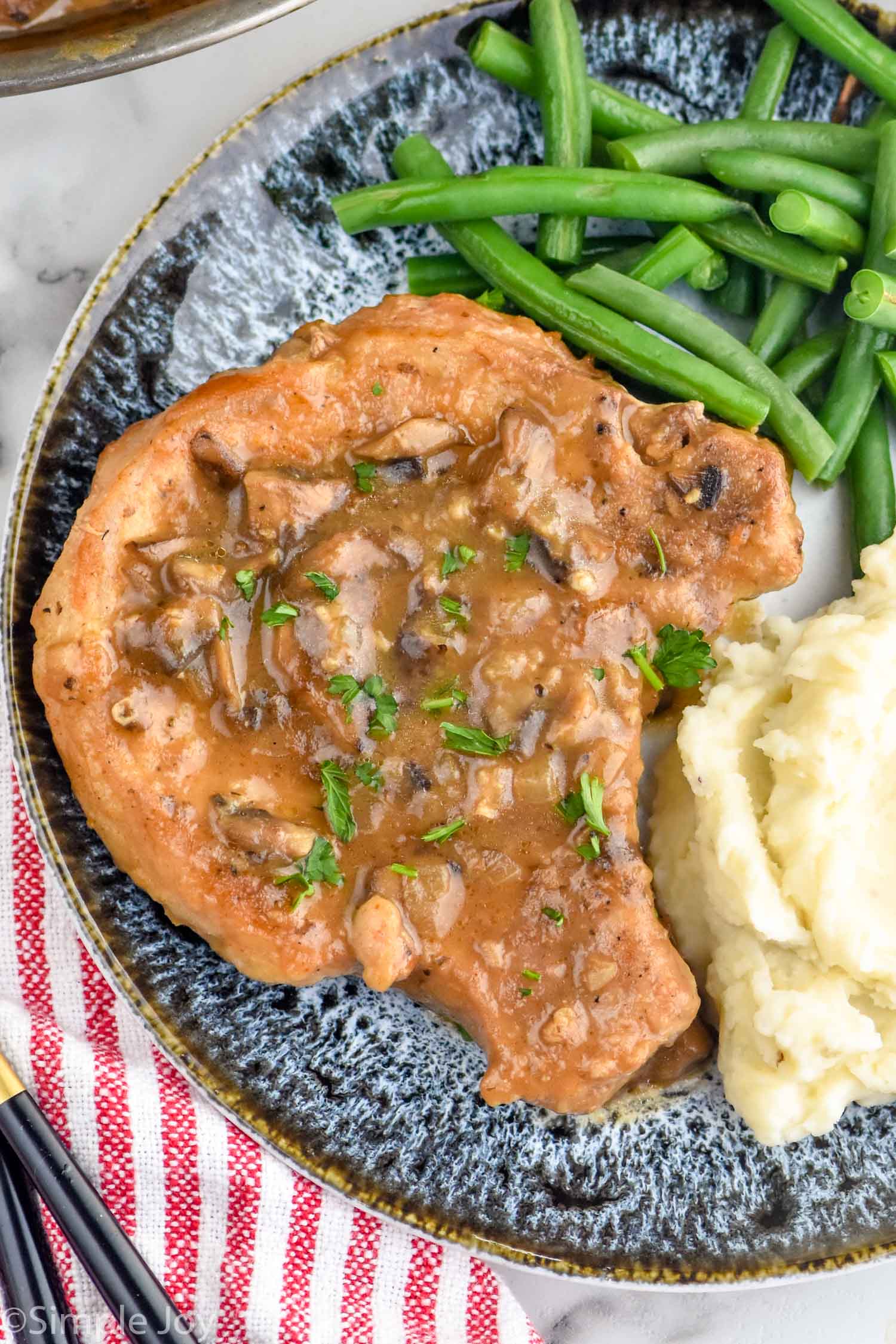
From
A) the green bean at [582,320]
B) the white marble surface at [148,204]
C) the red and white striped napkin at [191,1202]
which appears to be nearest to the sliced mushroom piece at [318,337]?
the green bean at [582,320]

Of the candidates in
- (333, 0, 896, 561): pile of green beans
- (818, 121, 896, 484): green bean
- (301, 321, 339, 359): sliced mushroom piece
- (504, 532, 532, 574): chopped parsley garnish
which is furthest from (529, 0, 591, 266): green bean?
(504, 532, 532, 574): chopped parsley garnish

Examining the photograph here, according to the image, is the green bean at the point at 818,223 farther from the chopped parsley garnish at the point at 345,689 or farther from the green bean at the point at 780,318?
the chopped parsley garnish at the point at 345,689

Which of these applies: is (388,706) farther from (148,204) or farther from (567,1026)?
(148,204)

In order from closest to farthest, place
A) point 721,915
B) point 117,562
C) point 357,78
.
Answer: point 117,562, point 721,915, point 357,78

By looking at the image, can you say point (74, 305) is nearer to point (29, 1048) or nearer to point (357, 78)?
point (357, 78)

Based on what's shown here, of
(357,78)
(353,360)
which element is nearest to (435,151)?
(357,78)

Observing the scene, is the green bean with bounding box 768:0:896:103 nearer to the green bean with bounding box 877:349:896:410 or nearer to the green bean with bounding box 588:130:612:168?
the green bean with bounding box 588:130:612:168
